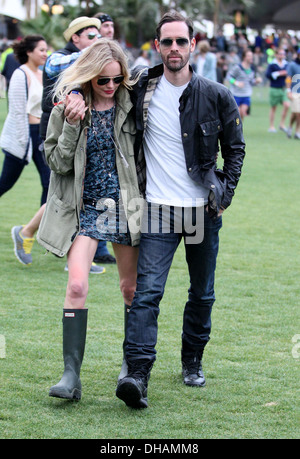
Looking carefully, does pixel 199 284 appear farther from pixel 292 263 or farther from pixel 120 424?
pixel 292 263

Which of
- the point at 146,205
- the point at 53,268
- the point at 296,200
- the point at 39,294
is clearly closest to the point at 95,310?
the point at 39,294

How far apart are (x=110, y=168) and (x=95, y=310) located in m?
2.06

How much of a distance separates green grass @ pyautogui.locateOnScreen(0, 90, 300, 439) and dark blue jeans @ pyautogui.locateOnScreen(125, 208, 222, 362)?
1.03 ft

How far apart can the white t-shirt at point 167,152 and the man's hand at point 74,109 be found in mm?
409

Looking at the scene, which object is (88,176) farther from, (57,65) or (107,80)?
(57,65)

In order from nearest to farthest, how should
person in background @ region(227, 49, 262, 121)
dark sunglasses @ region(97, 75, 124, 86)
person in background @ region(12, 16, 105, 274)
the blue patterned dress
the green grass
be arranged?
the green grass → dark sunglasses @ region(97, 75, 124, 86) → the blue patterned dress → person in background @ region(12, 16, 105, 274) → person in background @ region(227, 49, 262, 121)

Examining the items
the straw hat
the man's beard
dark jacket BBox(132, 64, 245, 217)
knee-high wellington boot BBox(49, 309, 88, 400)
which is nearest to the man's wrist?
dark jacket BBox(132, 64, 245, 217)

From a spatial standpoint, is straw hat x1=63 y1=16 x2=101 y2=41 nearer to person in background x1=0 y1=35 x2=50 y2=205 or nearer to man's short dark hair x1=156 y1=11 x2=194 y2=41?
person in background x1=0 y1=35 x2=50 y2=205

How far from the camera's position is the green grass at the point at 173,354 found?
156 inches

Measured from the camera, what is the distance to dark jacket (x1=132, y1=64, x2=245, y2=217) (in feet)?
14.0

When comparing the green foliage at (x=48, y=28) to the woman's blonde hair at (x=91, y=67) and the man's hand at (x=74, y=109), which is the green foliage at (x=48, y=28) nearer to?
the woman's blonde hair at (x=91, y=67)

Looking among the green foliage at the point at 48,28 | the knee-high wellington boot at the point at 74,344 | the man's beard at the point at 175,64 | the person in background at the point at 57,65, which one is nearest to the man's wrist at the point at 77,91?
the man's beard at the point at 175,64

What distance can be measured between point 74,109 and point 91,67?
0.88 feet

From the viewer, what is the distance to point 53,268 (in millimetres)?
7551
